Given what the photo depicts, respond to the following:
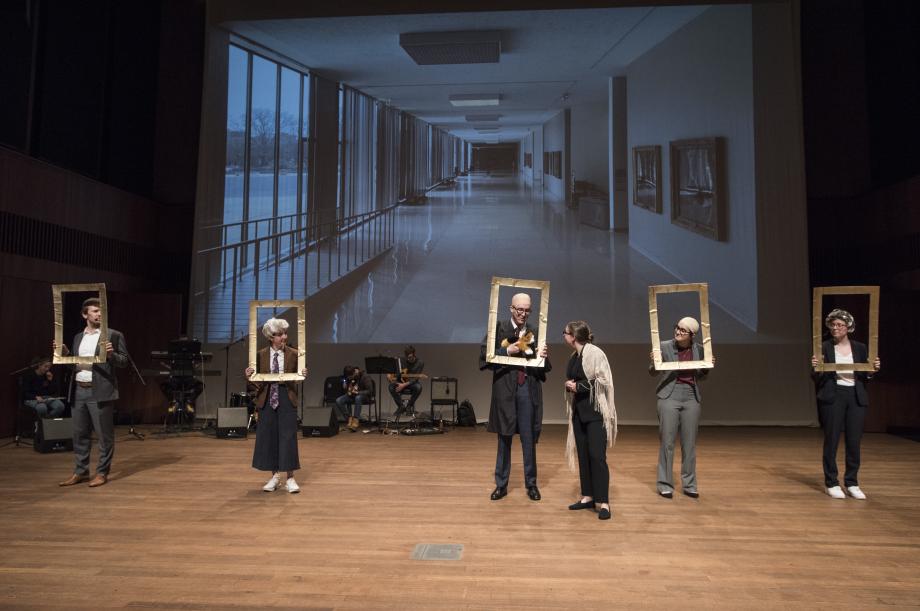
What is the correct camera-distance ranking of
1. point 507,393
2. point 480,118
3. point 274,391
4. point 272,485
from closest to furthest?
point 507,393, point 274,391, point 272,485, point 480,118

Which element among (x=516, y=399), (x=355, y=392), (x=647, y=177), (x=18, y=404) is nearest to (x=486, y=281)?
(x=355, y=392)

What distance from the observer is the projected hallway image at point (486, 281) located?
8430 mm

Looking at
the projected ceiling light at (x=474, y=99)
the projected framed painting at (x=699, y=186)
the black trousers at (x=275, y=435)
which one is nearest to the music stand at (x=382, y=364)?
the black trousers at (x=275, y=435)

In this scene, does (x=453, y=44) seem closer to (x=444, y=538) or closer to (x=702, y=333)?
(x=702, y=333)

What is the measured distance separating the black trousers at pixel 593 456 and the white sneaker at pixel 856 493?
1844mm

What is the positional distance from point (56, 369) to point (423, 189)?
16.6ft

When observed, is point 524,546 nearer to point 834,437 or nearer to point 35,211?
point 834,437

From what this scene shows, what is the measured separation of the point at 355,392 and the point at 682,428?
13.6 ft

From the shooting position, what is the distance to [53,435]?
661 centimetres

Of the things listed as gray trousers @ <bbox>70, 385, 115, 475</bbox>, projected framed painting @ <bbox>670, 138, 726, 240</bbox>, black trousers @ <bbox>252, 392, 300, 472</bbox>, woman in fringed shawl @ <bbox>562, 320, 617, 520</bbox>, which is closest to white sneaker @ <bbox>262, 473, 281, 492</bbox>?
black trousers @ <bbox>252, 392, 300, 472</bbox>

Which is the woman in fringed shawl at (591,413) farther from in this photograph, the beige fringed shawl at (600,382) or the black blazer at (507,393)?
the black blazer at (507,393)

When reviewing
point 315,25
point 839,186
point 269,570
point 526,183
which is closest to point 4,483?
point 269,570

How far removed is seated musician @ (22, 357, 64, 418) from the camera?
7105 mm

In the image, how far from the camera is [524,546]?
388 centimetres
